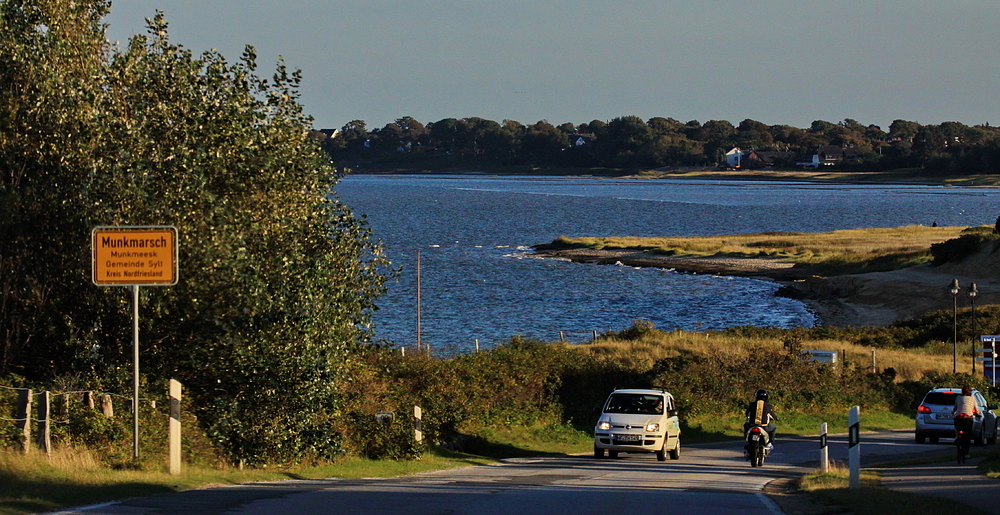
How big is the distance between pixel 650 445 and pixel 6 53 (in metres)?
13.6

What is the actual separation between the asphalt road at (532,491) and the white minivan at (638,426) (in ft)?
1.05

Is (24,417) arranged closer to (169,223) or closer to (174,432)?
(174,432)

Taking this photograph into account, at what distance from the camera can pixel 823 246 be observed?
101 metres

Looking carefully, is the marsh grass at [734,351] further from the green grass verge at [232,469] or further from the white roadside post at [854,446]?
the white roadside post at [854,446]

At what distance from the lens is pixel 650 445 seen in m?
22.1

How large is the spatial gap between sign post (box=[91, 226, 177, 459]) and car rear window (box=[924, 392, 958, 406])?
18.8 meters

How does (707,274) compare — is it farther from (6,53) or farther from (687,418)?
(6,53)

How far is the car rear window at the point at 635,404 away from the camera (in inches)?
888

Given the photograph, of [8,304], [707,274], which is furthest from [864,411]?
[707,274]

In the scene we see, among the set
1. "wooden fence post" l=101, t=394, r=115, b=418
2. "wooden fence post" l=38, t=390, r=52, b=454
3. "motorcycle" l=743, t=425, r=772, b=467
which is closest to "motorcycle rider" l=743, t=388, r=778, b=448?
"motorcycle" l=743, t=425, r=772, b=467

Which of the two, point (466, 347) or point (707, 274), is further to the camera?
point (707, 274)

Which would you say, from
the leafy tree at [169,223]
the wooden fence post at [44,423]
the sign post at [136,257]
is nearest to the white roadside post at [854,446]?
the leafy tree at [169,223]

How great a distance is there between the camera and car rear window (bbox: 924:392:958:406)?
25.9m

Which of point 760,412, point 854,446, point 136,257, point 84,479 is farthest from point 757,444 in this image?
point 84,479
